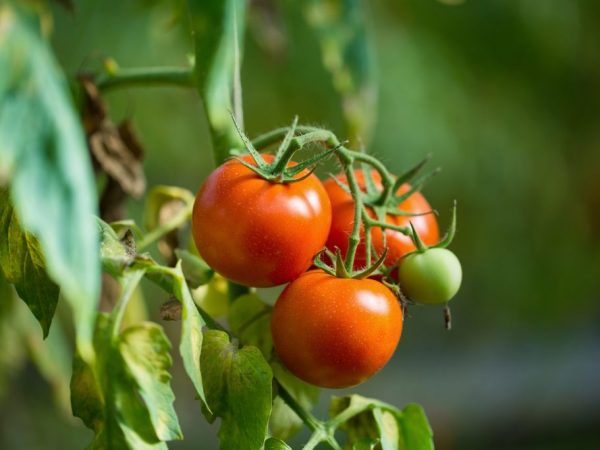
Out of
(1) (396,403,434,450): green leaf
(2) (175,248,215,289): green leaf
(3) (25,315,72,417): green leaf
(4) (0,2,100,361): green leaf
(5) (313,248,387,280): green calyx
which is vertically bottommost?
(3) (25,315,72,417): green leaf

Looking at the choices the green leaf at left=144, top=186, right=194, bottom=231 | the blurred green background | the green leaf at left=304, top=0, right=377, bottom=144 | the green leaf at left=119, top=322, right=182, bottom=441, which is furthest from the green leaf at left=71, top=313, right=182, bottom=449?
the blurred green background

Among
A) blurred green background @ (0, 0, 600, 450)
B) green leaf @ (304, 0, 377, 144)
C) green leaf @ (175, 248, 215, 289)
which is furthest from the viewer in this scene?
blurred green background @ (0, 0, 600, 450)

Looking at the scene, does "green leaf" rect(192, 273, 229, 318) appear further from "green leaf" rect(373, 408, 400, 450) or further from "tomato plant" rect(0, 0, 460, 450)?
"green leaf" rect(373, 408, 400, 450)

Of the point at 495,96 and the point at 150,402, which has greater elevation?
the point at 495,96

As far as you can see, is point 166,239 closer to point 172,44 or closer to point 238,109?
point 238,109

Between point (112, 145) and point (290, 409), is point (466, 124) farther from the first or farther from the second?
point (290, 409)

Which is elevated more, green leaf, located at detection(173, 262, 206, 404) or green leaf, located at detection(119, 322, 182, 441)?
green leaf, located at detection(173, 262, 206, 404)

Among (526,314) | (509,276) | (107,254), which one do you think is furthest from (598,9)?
(107,254)
